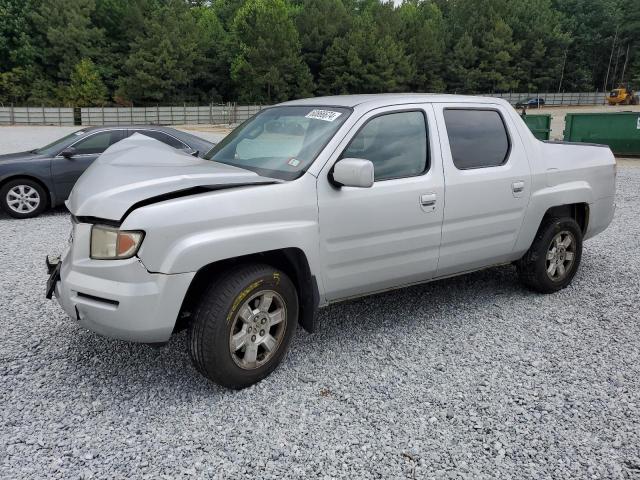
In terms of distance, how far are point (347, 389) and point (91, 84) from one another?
212ft

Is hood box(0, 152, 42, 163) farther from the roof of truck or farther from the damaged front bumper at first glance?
the damaged front bumper

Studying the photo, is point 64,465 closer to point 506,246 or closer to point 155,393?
point 155,393

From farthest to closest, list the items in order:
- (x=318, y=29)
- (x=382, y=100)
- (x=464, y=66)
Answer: (x=464, y=66), (x=318, y=29), (x=382, y=100)

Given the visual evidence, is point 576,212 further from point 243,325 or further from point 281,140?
point 243,325

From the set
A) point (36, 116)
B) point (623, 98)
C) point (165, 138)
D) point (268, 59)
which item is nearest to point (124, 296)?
point (165, 138)

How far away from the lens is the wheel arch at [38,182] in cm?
860

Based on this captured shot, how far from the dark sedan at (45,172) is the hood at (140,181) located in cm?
483

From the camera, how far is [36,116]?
48.3 metres

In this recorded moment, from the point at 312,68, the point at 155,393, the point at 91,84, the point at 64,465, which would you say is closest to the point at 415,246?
the point at 155,393

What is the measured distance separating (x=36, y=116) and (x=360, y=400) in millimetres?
52783

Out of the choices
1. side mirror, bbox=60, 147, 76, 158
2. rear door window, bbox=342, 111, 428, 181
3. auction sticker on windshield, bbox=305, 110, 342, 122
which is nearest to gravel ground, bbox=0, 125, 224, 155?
side mirror, bbox=60, 147, 76, 158

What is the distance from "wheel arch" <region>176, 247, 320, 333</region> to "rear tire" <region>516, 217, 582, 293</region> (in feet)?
7.70

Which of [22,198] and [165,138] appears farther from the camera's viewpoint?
[165,138]

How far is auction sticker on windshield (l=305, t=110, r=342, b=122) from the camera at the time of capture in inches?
152
